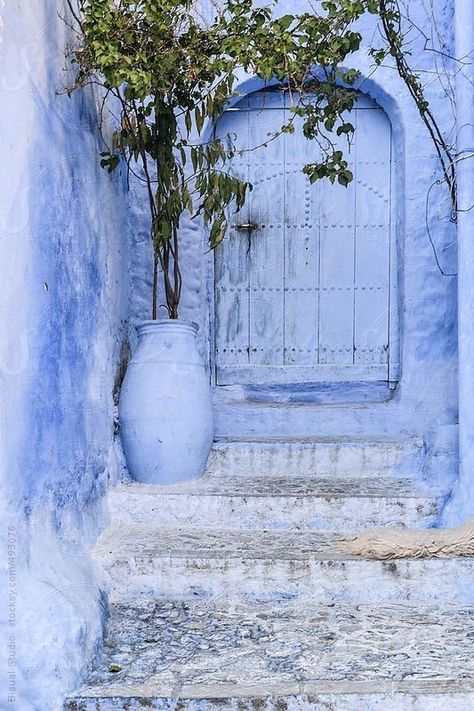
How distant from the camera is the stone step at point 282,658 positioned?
2432mm

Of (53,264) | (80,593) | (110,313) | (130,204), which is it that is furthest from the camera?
(130,204)

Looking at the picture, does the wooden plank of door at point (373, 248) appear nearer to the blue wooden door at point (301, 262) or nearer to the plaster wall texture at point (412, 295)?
the blue wooden door at point (301, 262)

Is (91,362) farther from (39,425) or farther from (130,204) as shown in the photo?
(130,204)

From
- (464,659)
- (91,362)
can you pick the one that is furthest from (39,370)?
(464,659)

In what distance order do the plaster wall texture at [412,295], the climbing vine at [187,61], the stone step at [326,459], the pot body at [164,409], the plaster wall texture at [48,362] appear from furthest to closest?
the plaster wall texture at [412,295] → the stone step at [326,459] → the pot body at [164,409] → the climbing vine at [187,61] → the plaster wall texture at [48,362]

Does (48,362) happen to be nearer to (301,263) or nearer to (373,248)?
(301,263)

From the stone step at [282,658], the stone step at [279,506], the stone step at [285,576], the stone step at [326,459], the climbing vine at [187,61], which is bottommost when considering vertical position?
the stone step at [282,658]

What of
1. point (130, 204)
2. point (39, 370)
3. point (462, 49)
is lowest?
point (39, 370)

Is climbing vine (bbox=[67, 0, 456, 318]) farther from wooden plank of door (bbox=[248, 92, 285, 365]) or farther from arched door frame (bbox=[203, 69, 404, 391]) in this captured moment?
wooden plank of door (bbox=[248, 92, 285, 365])

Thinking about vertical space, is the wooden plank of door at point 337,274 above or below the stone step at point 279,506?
above

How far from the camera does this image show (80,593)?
2.80 m

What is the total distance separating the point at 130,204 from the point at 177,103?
877 millimetres

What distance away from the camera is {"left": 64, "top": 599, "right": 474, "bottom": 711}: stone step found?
243 cm

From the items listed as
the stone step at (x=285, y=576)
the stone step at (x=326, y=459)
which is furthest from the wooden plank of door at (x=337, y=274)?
the stone step at (x=285, y=576)
